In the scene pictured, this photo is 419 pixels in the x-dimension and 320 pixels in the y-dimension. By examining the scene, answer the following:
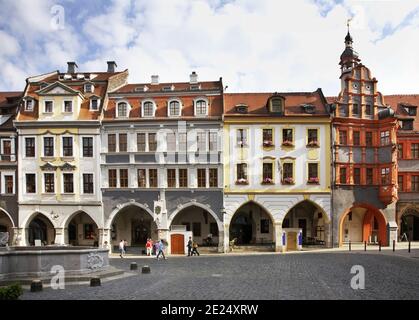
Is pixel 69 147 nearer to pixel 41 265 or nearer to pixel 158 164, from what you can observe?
pixel 158 164

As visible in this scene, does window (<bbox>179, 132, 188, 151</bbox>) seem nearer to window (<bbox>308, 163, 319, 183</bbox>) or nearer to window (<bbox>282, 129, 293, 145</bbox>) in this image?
window (<bbox>282, 129, 293, 145</bbox>)

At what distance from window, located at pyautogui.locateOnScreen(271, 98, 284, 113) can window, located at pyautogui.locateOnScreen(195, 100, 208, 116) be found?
5553mm

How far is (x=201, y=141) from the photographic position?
94.7 ft

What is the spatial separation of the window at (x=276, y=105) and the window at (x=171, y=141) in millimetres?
8484

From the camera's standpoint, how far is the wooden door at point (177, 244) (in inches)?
1099

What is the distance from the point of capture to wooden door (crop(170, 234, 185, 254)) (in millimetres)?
27922

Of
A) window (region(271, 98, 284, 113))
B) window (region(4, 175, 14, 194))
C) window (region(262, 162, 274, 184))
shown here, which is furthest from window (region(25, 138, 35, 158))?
window (region(271, 98, 284, 113))

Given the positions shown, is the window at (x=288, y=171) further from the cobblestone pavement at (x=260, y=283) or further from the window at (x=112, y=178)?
the window at (x=112, y=178)

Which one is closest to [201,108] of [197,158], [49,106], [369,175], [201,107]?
[201,107]

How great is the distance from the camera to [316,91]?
103 feet

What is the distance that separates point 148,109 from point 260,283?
19.7 meters

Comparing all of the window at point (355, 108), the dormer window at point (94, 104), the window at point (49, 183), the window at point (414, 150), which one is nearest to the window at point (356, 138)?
the window at point (355, 108)

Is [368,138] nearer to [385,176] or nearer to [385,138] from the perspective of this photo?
[385,138]
